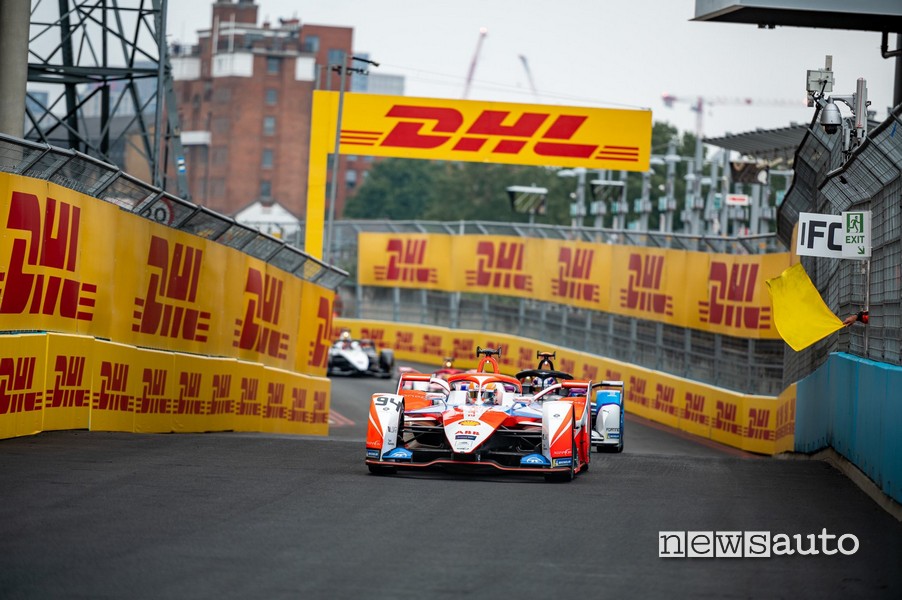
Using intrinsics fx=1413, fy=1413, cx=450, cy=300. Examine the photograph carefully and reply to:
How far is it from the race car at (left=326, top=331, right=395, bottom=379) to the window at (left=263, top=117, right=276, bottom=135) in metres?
79.5

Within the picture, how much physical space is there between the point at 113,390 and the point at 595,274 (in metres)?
23.4

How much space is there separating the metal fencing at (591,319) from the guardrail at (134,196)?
8855 mm

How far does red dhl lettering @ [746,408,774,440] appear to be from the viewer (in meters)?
24.8

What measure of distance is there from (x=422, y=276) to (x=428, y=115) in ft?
59.0

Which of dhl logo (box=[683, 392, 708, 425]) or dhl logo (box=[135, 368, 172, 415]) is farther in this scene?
dhl logo (box=[683, 392, 708, 425])

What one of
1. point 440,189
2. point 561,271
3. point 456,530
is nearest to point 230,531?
point 456,530

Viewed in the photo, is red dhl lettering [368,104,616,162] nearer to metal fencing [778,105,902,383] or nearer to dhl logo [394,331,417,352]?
metal fencing [778,105,902,383]

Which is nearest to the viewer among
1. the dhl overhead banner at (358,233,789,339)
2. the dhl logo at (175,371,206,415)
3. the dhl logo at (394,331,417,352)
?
the dhl logo at (175,371,206,415)

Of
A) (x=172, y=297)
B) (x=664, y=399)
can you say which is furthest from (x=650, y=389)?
(x=172, y=297)

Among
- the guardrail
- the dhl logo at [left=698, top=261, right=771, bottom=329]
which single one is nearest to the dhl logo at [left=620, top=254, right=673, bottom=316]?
the dhl logo at [left=698, top=261, right=771, bottom=329]

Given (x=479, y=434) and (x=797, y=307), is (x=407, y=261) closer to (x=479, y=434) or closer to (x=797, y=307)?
(x=797, y=307)

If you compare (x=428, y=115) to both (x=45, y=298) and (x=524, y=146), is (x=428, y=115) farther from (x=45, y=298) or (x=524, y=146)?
(x=45, y=298)

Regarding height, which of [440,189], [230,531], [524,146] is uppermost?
[440,189]

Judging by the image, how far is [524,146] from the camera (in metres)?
30.2
